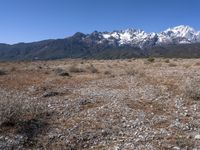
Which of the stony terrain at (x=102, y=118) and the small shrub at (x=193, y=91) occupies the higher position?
the small shrub at (x=193, y=91)

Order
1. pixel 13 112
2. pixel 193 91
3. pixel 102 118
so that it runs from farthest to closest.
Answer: pixel 193 91
pixel 102 118
pixel 13 112

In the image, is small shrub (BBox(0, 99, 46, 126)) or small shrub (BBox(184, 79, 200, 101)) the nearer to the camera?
small shrub (BBox(0, 99, 46, 126))

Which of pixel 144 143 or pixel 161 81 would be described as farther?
pixel 161 81

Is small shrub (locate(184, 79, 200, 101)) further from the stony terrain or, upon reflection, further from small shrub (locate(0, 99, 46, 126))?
small shrub (locate(0, 99, 46, 126))

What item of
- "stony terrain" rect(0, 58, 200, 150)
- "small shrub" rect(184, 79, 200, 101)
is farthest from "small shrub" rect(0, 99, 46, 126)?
"small shrub" rect(184, 79, 200, 101)

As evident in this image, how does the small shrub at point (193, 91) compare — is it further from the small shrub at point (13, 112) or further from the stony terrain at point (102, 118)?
the small shrub at point (13, 112)

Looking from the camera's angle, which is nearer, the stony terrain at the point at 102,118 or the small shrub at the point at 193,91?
the stony terrain at the point at 102,118

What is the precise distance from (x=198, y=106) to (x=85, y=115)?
24.6 feet

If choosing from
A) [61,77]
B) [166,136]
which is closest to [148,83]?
[61,77]

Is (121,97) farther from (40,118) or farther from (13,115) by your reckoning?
(13,115)

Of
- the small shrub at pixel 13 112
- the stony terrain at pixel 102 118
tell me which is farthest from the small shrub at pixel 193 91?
the small shrub at pixel 13 112

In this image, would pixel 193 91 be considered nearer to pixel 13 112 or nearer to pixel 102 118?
pixel 102 118

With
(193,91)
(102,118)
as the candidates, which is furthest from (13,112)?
(193,91)

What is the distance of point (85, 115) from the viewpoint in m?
21.4
